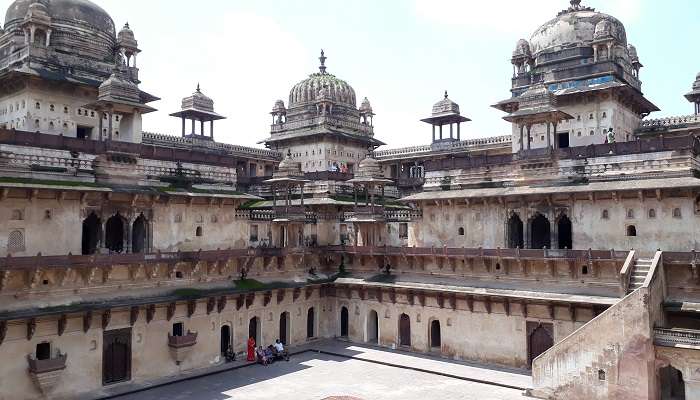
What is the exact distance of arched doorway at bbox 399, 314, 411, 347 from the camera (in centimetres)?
3212

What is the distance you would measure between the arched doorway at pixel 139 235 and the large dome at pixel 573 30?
87.8 feet

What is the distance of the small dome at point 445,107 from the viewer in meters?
45.3

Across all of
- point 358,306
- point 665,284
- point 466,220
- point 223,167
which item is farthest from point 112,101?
point 665,284

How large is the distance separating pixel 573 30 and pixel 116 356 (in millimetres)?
32274

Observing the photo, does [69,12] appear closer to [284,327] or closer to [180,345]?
[180,345]

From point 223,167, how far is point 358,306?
1144cm

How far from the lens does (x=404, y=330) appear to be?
32344 mm

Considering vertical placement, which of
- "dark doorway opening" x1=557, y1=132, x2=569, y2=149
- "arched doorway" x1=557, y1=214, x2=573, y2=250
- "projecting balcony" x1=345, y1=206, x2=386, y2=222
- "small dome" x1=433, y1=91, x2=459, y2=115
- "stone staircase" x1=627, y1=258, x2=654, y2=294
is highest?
"small dome" x1=433, y1=91, x2=459, y2=115

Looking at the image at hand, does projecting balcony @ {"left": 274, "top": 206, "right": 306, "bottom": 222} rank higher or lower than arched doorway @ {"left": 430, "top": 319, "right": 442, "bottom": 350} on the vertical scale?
higher

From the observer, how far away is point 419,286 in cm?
3084

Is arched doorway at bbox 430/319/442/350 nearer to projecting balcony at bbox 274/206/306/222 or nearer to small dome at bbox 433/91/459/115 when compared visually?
projecting balcony at bbox 274/206/306/222

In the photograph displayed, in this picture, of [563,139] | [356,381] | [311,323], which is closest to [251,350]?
[311,323]

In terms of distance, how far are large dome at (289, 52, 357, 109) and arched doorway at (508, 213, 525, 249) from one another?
21.5 metres

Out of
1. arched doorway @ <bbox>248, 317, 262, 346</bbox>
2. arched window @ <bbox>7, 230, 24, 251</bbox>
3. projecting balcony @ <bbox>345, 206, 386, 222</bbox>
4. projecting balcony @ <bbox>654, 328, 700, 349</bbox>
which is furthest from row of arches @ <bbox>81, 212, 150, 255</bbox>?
projecting balcony @ <bbox>654, 328, 700, 349</bbox>
